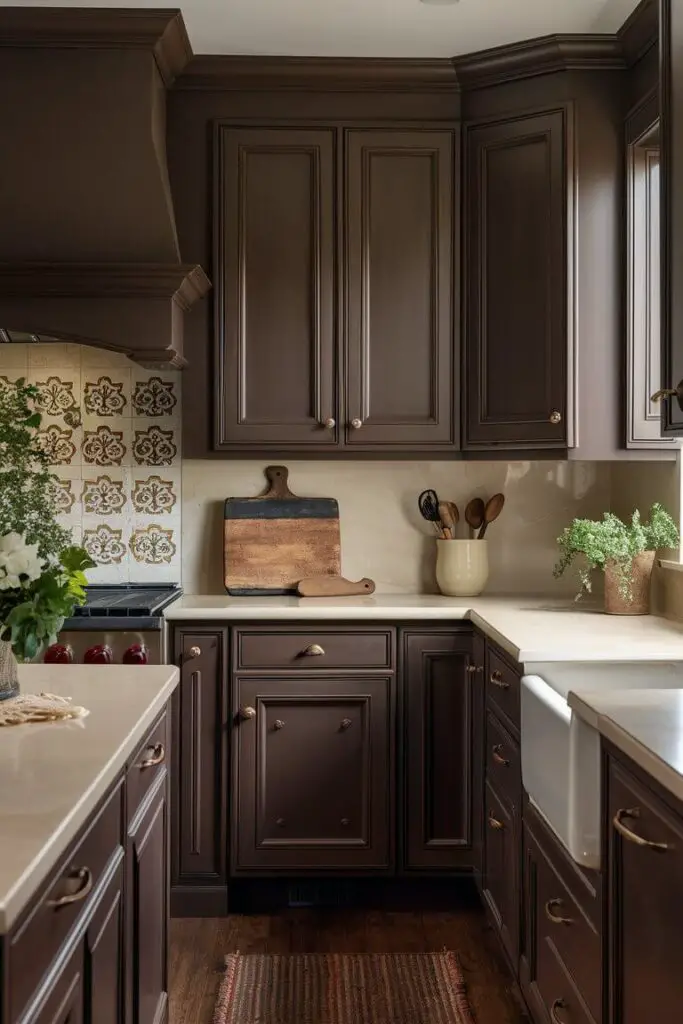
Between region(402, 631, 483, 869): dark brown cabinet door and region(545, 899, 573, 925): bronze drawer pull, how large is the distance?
42.6 inches

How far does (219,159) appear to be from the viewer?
3391mm

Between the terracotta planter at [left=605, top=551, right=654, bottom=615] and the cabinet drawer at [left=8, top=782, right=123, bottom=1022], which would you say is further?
the terracotta planter at [left=605, top=551, right=654, bottom=615]

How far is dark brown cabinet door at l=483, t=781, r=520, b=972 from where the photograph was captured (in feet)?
8.37

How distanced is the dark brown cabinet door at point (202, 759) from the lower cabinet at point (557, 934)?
3.67ft

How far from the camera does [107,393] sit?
367 cm

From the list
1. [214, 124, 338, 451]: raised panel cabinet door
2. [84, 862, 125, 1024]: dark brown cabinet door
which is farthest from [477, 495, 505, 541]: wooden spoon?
[84, 862, 125, 1024]: dark brown cabinet door

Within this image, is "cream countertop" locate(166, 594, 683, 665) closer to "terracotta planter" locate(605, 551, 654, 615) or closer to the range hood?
"terracotta planter" locate(605, 551, 654, 615)

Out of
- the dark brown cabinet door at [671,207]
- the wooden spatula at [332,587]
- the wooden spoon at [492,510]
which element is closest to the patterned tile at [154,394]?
the wooden spatula at [332,587]

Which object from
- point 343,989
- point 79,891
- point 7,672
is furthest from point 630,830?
point 343,989

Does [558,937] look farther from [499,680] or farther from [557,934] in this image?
[499,680]

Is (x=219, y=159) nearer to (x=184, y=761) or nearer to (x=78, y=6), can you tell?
(x=78, y=6)

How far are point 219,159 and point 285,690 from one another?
1730 mm

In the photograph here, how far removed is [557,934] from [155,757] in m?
0.89

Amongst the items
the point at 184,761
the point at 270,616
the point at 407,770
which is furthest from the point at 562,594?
the point at 184,761
